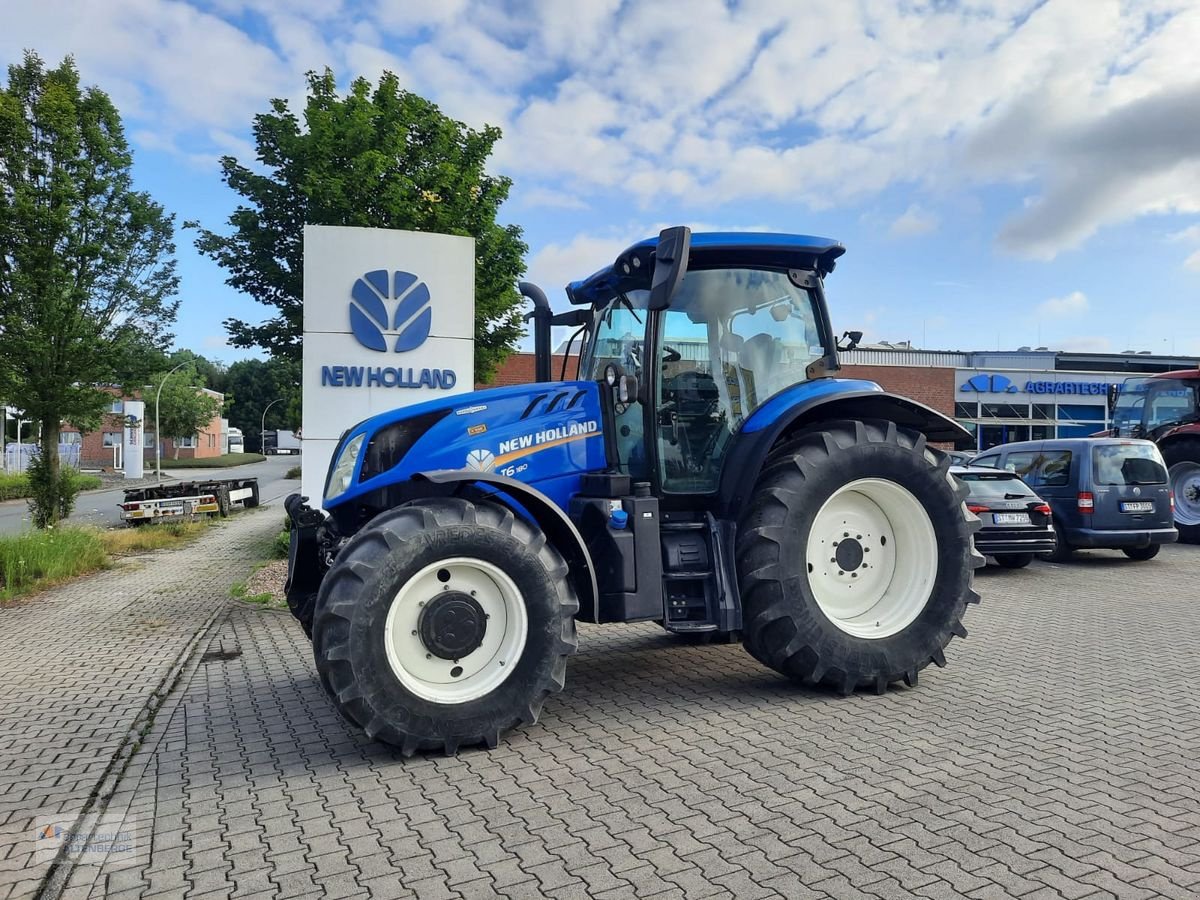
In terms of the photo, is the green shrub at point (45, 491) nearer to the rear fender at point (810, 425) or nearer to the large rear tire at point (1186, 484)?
the rear fender at point (810, 425)

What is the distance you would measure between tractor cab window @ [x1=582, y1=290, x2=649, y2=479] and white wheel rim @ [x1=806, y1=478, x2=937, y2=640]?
117 cm

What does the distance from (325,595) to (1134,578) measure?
34.6 ft

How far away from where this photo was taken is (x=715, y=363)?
17.9 feet

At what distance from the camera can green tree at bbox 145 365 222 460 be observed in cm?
6400

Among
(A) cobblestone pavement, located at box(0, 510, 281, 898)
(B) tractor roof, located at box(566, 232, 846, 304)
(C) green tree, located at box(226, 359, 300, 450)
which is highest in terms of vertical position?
(C) green tree, located at box(226, 359, 300, 450)

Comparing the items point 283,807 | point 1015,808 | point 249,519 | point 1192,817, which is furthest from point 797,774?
point 249,519

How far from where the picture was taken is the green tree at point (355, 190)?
14039 mm

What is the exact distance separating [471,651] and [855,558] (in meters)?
2.48

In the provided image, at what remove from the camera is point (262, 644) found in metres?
7.50

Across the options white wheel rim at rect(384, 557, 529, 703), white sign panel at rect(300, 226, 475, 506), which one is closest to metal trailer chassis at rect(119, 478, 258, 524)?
white sign panel at rect(300, 226, 475, 506)

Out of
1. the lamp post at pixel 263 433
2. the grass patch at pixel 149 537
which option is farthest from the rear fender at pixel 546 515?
the lamp post at pixel 263 433

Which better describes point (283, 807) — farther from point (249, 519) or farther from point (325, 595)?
point (249, 519)

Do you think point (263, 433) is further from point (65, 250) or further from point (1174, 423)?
point (1174, 423)

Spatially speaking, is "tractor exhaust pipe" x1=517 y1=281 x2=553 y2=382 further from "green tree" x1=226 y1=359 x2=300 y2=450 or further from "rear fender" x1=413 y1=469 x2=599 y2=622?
"green tree" x1=226 y1=359 x2=300 y2=450
